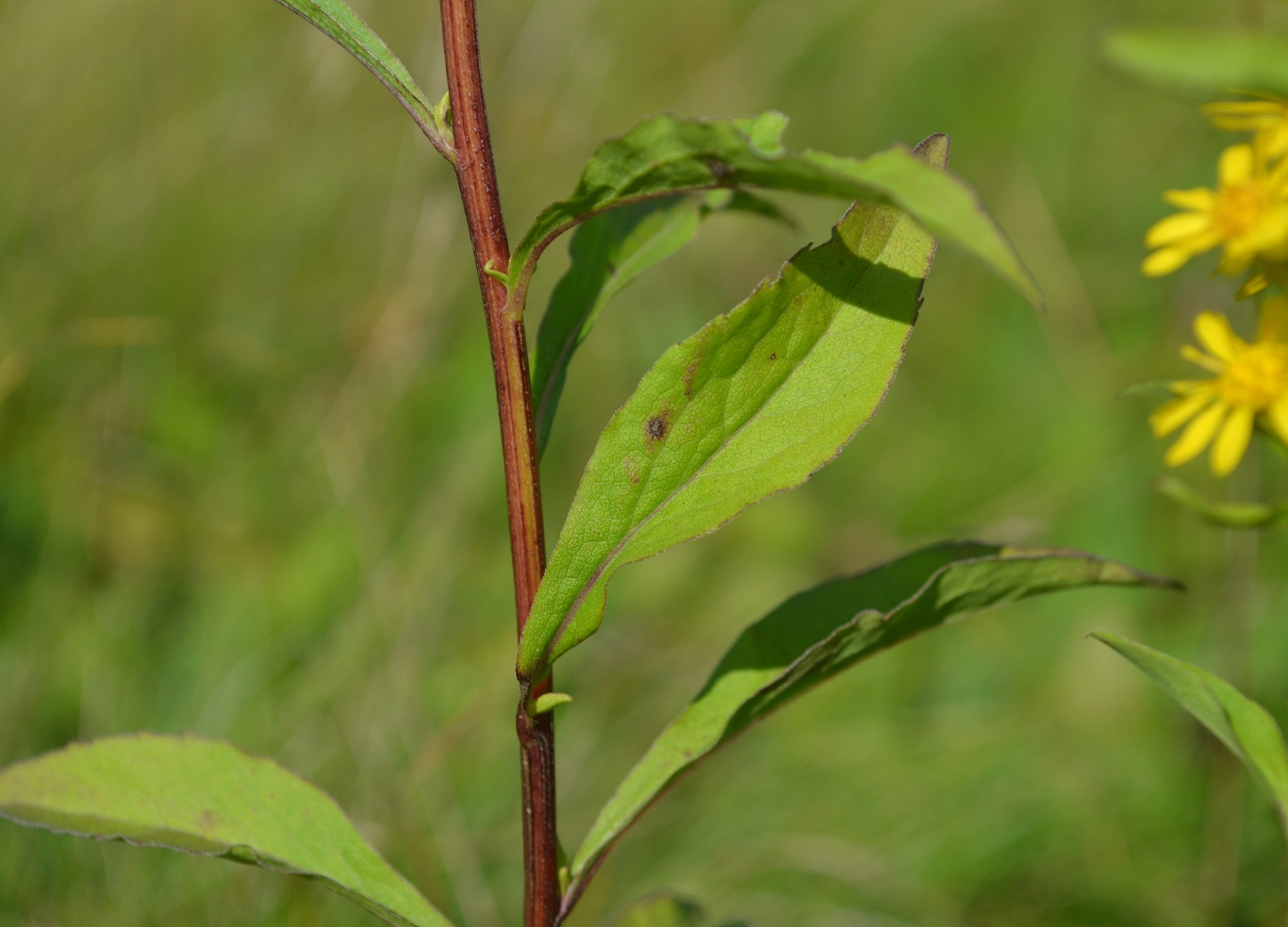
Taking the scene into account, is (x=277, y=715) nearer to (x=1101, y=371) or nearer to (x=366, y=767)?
(x=366, y=767)

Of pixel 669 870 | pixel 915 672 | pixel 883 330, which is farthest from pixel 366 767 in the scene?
pixel 883 330

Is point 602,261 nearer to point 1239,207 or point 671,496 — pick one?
point 671,496

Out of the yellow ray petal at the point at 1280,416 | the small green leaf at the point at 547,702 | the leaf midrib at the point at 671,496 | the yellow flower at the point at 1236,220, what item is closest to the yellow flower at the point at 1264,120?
the yellow flower at the point at 1236,220

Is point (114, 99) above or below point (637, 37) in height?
below

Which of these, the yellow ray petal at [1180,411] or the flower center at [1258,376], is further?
the yellow ray petal at [1180,411]

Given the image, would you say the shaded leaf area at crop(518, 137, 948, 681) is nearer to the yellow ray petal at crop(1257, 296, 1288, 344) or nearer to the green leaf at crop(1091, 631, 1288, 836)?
the green leaf at crop(1091, 631, 1288, 836)

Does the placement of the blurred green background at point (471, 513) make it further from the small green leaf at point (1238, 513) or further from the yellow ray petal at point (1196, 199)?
the small green leaf at point (1238, 513)
